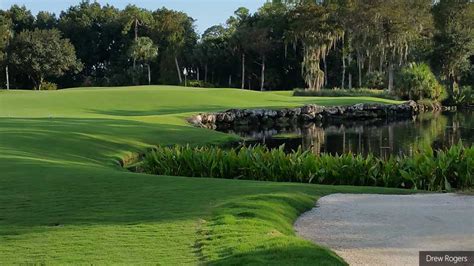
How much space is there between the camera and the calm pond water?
25853 mm

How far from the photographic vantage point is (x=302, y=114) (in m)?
44.7

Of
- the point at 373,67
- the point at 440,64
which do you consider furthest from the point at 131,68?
the point at 440,64

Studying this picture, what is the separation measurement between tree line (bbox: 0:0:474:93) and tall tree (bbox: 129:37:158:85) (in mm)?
150

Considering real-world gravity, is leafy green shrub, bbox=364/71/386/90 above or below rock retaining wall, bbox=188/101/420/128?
above

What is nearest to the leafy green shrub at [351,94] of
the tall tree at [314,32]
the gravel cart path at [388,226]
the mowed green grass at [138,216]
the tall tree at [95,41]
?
the tall tree at [314,32]

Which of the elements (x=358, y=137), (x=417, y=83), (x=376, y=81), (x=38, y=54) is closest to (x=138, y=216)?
(x=358, y=137)

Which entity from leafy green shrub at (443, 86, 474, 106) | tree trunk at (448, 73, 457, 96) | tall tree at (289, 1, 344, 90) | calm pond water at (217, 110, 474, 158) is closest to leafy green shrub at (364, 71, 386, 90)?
tall tree at (289, 1, 344, 90)

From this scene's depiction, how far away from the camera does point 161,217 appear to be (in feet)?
26.1

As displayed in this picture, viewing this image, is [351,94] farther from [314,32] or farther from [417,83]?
[314,32]

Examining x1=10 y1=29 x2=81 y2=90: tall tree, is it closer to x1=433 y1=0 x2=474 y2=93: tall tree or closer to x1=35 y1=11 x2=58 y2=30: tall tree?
x1=35 y1=11 x2=58 y2=30: tall tree

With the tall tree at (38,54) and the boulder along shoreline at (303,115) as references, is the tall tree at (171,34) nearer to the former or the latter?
the tall tree at (38,54)

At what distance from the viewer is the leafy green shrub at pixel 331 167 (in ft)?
44.4

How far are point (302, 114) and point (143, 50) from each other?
4254 cm

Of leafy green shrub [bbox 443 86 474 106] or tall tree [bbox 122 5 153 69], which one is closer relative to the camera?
leafy green shrub [bbox 443 86 474 106]
